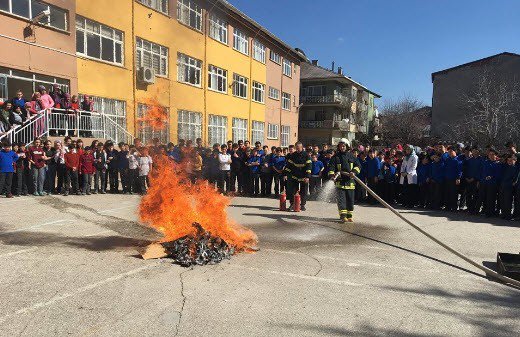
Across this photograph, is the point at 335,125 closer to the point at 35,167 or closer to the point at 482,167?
the point at 482,167

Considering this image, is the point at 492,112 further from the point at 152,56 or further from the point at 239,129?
the point at 152,56

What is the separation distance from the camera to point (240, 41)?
26.7 metres

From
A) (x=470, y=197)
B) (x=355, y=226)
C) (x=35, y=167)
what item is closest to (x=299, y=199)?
(x=355, y=226)

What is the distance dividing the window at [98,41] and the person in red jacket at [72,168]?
649 cm

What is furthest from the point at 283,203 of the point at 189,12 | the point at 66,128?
the point at 189,12

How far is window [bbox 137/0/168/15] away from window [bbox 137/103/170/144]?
16.8 feet

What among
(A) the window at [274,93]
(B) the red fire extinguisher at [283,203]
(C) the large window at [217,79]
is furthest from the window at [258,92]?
(B) the red fire extinguisher at [283,203]

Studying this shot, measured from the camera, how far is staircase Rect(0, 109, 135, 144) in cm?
1150

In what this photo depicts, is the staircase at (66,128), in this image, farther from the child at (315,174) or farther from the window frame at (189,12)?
the child at (315,174)

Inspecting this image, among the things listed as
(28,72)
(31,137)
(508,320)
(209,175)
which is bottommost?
(508,320)

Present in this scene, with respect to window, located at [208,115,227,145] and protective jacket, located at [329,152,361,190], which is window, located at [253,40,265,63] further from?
protective jacket, located at [329,152,361,190]

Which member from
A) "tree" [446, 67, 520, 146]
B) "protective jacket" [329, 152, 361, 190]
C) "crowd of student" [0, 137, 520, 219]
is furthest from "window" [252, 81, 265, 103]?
"protective jacket" [329, 152, 361, 190]

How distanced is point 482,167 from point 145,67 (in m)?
14.8

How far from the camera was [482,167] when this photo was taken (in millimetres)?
10000
